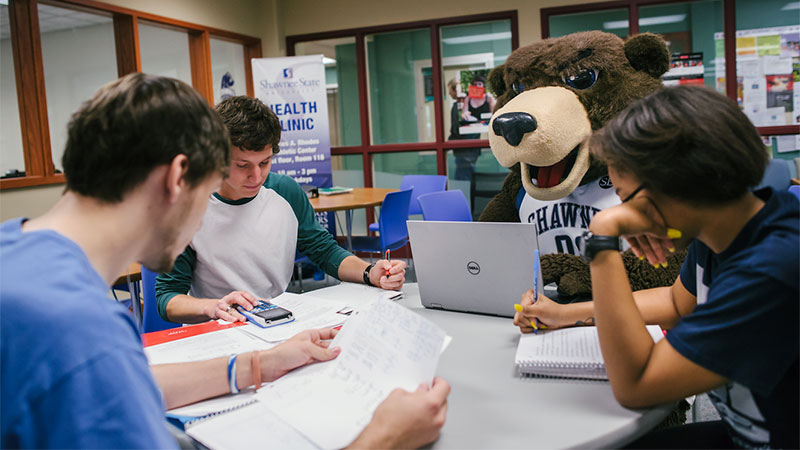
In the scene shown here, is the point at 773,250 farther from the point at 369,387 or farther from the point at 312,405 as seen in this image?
the point at 312,405

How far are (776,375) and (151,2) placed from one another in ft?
17.4

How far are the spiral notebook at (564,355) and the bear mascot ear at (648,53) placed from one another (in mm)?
1038

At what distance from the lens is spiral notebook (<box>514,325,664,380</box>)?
45.8 inches

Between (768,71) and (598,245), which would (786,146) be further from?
(598,245)

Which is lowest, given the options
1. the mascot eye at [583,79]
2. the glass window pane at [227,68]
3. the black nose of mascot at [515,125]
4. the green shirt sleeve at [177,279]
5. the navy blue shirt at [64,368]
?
the green shirt sleeve at [177,279]

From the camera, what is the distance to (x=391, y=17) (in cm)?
591

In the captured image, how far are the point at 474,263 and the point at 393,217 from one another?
2.50 m

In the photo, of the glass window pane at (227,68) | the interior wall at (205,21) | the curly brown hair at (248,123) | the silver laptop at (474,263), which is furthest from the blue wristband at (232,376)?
the glass window pane at (227,68)

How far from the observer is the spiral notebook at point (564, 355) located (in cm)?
116

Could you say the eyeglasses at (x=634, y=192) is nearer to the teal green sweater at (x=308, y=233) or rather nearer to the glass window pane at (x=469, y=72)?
the teal green sweater at (x=308, y=233)

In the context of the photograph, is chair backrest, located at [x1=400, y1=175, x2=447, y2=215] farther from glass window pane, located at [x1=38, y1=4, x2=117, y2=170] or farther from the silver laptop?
the silver laptop

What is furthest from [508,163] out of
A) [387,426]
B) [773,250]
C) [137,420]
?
[137,420]

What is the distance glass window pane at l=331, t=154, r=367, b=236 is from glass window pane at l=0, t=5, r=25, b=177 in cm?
295

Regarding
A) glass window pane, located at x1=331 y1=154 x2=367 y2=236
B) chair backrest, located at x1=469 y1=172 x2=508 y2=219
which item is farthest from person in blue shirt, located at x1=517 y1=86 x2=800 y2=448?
glass window pane, located at x1=331 y1=154 x2=367 y2=236
